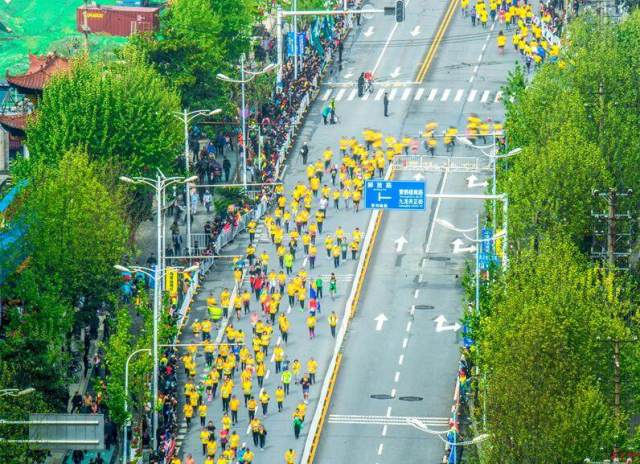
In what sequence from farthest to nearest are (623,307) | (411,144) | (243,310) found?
(411,144) → (243,310) → (623,307)

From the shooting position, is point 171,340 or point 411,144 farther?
point 411,144

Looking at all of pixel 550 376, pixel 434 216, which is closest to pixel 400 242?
pixel 434 216

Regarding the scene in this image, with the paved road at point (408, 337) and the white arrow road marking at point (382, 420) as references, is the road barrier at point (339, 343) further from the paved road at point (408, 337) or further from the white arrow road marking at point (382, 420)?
the white arrow road marking at point (382, 420)

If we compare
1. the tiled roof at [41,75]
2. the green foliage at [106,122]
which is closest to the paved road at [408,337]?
the green foliage at [106,122]

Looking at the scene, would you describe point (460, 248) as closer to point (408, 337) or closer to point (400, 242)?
point (400, 242)

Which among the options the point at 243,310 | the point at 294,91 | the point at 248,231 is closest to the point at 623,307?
the point at 243,310

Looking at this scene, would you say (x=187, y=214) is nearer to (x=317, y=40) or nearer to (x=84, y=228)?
(x=84, y=228)
